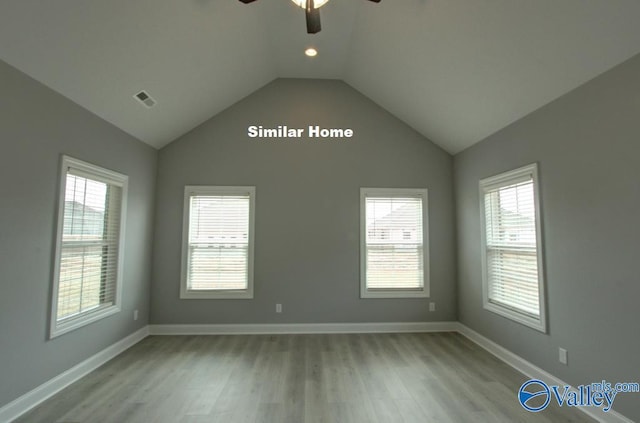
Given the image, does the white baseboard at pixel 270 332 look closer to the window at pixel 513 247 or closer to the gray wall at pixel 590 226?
the gray wall at pixel 590 226

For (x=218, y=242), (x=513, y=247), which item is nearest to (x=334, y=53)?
(x=218, y=242)

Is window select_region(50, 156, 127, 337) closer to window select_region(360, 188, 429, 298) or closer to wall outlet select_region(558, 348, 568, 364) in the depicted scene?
window select_region(360, 188, 429, 298)

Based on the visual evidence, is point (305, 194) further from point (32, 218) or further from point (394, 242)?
point (32, 218)

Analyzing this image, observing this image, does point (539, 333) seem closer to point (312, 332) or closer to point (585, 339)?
point (585, 339)

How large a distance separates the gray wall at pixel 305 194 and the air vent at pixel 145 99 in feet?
3.36

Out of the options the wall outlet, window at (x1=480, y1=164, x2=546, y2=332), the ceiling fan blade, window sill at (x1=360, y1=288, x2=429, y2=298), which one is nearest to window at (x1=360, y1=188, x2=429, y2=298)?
window sill at (x1=360, y1=288, x2=429, y2=298)

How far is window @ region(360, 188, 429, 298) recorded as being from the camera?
4.62 meters

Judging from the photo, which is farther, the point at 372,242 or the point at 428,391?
the point at 372,242

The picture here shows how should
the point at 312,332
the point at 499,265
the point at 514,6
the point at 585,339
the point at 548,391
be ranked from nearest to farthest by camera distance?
the point at 514,6 → the point at 585,339 → the point at 548,391 → the point at 499,265 → the point at 312,332

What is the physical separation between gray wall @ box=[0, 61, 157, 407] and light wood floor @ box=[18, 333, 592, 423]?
0.35 m

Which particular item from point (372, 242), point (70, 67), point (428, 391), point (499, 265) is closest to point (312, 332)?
point (372, 242)

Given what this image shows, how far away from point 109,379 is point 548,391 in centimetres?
416

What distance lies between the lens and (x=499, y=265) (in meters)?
3.76

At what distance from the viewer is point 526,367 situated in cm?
314
